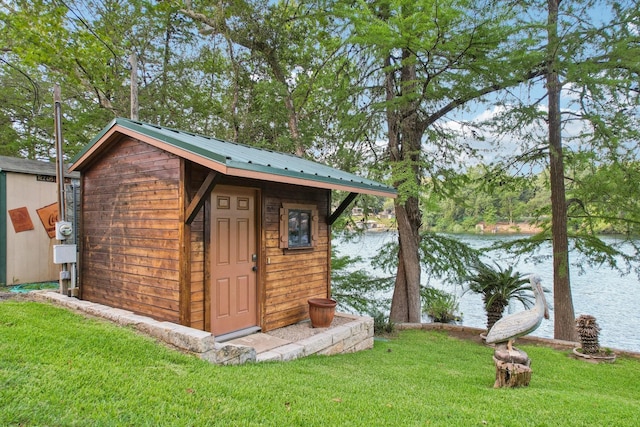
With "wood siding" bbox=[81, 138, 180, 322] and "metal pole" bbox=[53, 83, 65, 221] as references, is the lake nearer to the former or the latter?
"wood siding" bbox=[81, 138, 180, 322]

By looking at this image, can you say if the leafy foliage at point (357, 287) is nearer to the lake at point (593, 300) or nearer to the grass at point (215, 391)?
the lake at point (593, 300)

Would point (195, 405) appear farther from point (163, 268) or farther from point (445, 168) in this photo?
point (445, 168)

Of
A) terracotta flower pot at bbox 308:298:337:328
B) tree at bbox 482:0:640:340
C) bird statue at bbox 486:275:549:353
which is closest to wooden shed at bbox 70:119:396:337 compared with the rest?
terracotta flower pot at bbox 308:298:337:328

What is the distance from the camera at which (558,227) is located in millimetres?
7777

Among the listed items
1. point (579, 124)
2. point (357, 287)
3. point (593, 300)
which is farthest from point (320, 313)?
point (593, 300)

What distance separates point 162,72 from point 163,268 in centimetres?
998

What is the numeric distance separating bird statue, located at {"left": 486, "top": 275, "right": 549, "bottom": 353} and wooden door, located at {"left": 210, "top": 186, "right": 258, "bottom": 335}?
112 inches

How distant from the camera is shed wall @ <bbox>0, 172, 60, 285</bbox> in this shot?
255 inches

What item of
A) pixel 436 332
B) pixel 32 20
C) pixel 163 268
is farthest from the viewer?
pixel 32 20

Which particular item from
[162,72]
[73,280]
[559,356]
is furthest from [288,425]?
[162,72]

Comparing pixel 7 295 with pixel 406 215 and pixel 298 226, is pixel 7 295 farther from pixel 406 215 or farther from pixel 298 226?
pixel 406 215

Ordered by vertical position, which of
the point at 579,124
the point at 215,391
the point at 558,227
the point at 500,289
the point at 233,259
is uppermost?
the point at 579,124

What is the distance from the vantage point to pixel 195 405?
2.31 meters

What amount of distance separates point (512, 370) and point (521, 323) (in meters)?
0.47
